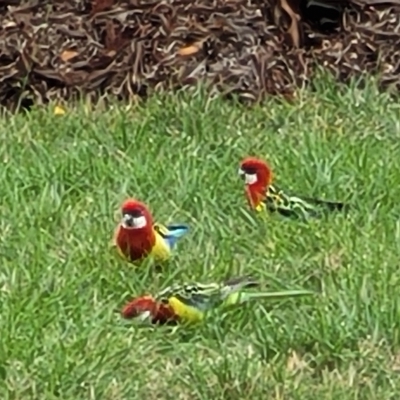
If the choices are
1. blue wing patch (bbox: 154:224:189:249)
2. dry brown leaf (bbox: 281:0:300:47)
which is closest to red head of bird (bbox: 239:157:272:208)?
blue wing patch (bbox: 154:224:189:249)

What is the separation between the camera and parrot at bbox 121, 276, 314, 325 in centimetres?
418

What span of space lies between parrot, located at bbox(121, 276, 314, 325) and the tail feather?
1.41 ft

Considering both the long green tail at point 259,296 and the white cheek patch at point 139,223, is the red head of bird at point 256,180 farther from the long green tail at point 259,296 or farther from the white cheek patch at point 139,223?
the long green tail at point 259,296

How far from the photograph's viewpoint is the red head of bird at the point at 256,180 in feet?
16.3

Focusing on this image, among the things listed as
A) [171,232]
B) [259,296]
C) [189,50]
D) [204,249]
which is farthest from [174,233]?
[189,50]

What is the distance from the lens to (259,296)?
4.28m

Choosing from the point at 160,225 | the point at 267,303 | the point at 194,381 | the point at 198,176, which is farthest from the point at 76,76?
the point at 194,381

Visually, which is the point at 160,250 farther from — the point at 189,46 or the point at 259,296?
the point at 189,46

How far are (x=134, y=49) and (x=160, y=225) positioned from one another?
6.22 feet

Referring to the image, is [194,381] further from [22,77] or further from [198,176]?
[22,77]

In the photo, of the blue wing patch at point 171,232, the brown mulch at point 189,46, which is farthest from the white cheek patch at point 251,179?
the brown mulch at point 189,46

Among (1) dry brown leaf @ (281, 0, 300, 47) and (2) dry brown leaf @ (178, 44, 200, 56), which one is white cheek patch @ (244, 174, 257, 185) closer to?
(2) dry brown leaf @ (178, 44, 200, 56)

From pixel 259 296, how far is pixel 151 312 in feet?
1.08

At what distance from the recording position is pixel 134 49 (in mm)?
6594
